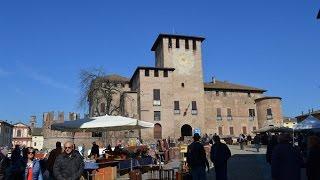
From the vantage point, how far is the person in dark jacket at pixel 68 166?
6.49 m

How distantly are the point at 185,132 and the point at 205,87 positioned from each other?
254 inches

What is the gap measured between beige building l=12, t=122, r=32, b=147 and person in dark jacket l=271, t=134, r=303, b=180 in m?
96.8

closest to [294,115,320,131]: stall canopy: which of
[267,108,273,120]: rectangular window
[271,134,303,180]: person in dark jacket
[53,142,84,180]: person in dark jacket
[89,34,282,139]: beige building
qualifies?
[271,134,303,180]: person in dark jacket

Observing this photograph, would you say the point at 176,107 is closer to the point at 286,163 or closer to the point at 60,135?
the point at 60,135

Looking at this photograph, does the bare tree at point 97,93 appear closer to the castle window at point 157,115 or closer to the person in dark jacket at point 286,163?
the castle window at point 157,115

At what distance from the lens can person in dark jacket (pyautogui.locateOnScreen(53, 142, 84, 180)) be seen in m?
6.49

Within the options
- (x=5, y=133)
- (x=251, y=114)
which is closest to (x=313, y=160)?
(x=251, y=114)

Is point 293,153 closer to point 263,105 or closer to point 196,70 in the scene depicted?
point 196,70

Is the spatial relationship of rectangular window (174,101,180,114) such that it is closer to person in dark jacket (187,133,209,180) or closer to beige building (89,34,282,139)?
beige building (89,34,282,139)

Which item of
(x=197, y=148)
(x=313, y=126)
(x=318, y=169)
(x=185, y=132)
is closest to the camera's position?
(x=318, y=169)

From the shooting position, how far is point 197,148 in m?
9.18

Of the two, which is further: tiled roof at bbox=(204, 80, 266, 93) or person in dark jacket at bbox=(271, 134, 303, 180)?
tiled roof at bbox=(204, 80, 266, 93)

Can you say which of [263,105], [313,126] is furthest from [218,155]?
[263,105]

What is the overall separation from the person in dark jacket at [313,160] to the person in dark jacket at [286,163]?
0.67 feet
